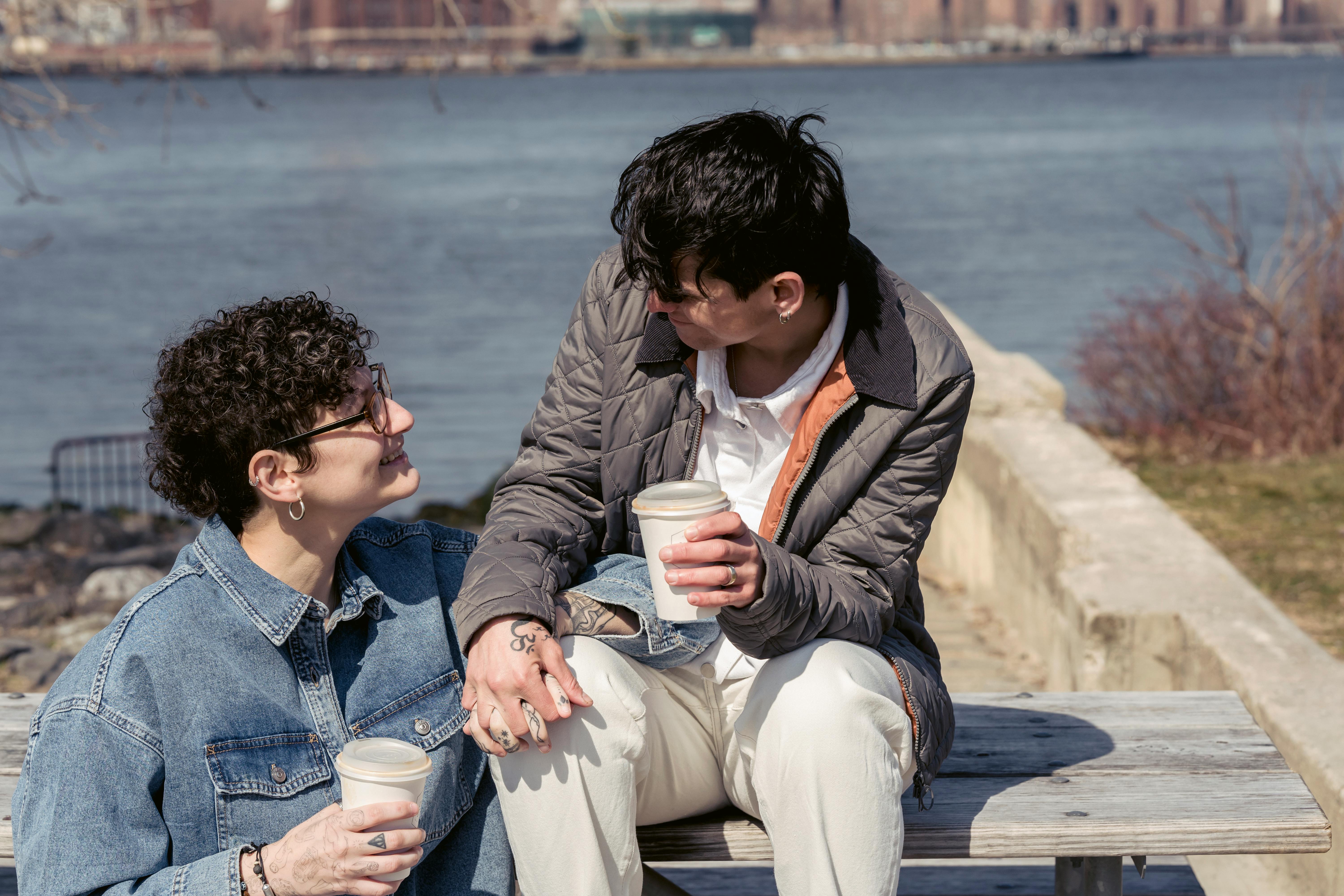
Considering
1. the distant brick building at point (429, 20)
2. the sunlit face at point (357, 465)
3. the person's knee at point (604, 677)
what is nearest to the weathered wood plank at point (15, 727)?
the sunlit face at point (357, 465)

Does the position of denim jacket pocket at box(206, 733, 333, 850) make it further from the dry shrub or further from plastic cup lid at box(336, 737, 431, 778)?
the dry shrub

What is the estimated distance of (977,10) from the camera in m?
107

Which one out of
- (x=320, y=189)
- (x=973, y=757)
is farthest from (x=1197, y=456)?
(x=320, y=189)

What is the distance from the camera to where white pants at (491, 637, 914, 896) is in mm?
2047

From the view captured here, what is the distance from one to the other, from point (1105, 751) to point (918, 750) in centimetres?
51

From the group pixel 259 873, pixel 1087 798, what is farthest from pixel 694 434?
pixel 259 873

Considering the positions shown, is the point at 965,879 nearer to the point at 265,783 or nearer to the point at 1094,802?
the point at 1094,802

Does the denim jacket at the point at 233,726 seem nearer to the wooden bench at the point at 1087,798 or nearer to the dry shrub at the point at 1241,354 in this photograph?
the wooden bench at the point at 1087,798

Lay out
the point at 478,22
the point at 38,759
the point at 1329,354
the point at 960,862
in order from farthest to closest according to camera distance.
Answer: the point at 1329,354
the point at 478,22
the point at 960,862
the point at 38,759

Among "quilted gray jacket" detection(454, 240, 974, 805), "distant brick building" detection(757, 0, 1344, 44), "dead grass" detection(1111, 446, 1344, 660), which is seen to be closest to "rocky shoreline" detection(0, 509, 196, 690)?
"quilted gray jacket" detection(454, 240, 974, 805)

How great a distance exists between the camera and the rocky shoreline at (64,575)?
5695 mm

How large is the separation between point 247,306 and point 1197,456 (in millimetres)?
6559

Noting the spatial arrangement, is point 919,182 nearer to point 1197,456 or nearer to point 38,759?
point 1197,456

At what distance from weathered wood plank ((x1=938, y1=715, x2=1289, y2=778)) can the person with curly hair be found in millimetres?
891
